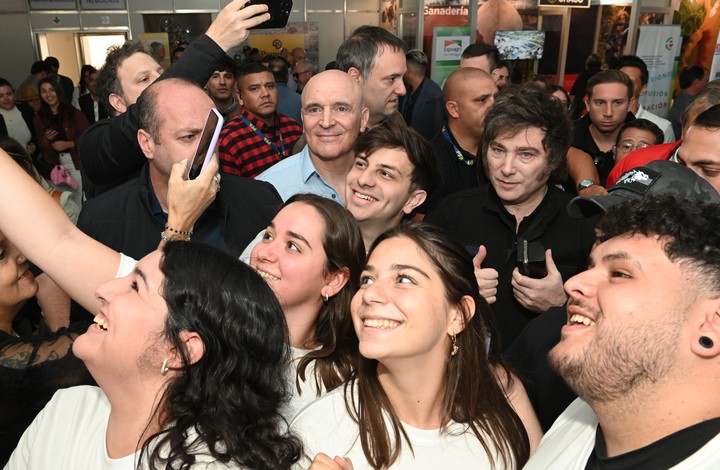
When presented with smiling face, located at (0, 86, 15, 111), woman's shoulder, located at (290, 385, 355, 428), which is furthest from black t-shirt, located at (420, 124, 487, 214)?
smiling face, located at (0, 86, 15, 111)

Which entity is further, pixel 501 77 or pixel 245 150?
pixel 501 77

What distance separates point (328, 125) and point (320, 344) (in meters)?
1.25

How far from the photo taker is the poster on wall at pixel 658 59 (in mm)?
7742

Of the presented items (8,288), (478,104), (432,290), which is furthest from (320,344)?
(478,104)

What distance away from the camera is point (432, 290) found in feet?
5.82

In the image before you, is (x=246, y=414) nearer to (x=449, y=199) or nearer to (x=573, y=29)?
(x=449, y=199)

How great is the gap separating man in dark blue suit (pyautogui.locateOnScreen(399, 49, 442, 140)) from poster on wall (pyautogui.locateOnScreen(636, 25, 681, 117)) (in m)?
3.30

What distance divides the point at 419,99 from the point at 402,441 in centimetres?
435

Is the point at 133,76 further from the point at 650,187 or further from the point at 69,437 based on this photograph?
the point at 650,187

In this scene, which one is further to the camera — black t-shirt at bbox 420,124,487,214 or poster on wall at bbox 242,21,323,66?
poster on wall at bbox 242,21,323,66

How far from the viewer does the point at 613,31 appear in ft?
30.5

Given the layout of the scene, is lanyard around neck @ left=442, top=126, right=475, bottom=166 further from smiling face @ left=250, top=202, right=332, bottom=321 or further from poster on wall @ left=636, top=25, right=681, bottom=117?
poster on wall @ left=636, top=25, right=681, bottom=117

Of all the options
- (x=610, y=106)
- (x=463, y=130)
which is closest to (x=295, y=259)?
(x=463, y=130)

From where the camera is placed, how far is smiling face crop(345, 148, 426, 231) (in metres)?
2.66
